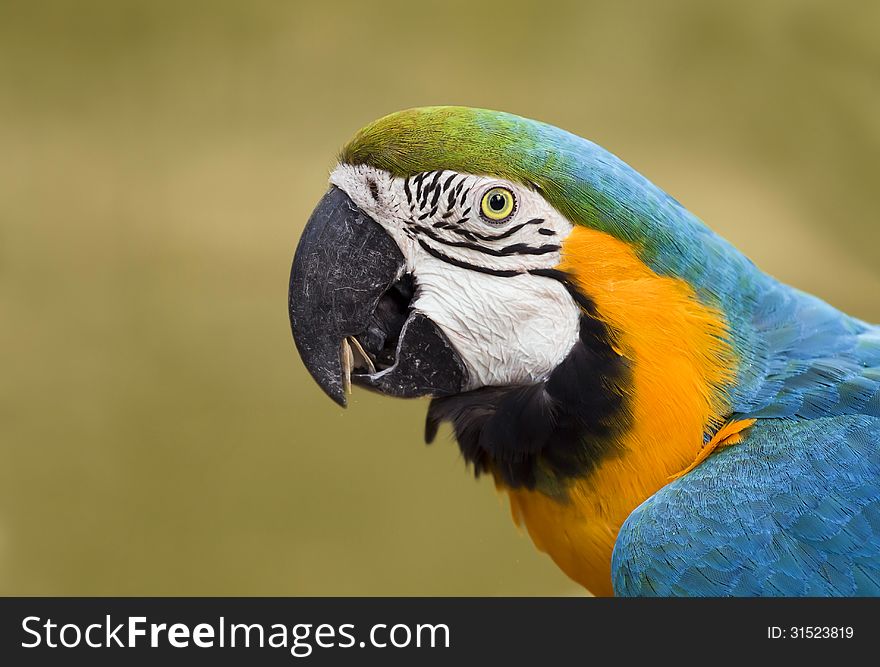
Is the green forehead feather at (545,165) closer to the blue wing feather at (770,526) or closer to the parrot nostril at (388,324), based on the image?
the parrot nostril at (388,324)

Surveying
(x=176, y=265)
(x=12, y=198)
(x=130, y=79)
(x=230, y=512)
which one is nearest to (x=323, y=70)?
(x=130, y=79)

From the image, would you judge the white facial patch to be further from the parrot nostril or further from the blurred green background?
the blurred green background

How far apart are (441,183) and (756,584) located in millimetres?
753

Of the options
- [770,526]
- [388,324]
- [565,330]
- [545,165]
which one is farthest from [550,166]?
[770,526]

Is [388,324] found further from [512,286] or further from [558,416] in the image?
[558,416]

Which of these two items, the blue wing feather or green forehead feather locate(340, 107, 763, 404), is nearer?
the blue wing feather

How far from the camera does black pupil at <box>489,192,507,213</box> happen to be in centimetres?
139

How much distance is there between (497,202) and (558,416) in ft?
1.17

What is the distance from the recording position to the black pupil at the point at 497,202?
4.58ft

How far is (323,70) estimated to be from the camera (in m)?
4.05

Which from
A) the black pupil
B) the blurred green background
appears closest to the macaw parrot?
the black pupil

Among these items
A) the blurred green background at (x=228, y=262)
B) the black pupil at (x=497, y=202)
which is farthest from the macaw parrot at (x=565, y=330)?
the blurred green background at (x=228, y=262)

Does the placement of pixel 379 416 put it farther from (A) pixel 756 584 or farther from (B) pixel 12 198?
(A) pixel 756 584

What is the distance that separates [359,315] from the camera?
1441 millimetres
